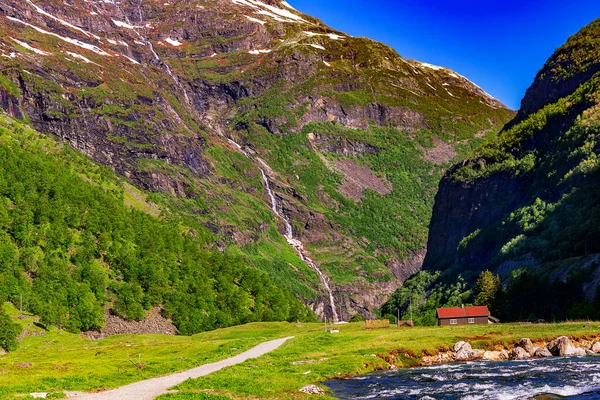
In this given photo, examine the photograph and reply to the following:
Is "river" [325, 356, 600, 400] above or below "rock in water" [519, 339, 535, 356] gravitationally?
below

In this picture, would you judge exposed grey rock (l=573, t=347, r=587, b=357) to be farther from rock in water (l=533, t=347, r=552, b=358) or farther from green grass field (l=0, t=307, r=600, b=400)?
green grass field (l=0, t=307, r=600, b=400)

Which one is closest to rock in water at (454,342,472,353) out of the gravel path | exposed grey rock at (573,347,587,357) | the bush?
exposed grey rock at (573,347,587,357)

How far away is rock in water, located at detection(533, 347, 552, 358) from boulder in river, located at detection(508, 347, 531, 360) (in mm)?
1148

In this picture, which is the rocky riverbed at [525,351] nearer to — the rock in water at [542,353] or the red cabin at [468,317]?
the rock in water at [542,353]

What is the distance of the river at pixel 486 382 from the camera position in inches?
1913

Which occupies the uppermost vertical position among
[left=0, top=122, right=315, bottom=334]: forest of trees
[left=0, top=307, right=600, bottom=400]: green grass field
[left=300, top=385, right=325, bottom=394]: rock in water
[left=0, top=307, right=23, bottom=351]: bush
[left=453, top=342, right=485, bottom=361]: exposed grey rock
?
[left=0, top=122, right=315, bottom=334]: forest of trees

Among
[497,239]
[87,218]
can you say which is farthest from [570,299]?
[87,218]

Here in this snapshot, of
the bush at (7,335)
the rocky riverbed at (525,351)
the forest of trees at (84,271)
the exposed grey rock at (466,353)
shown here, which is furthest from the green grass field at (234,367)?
the forest of trees at (84,271)

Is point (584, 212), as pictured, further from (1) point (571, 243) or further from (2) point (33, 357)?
(2) point (33, 357)

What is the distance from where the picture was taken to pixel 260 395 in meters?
45.5

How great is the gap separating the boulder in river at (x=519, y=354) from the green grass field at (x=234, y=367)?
5.74 meters

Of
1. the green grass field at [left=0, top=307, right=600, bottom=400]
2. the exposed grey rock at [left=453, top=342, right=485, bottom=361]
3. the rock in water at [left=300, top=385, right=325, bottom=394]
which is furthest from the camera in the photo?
the exposed grey rock at [left=453, top=342, right=485, bottom=361]

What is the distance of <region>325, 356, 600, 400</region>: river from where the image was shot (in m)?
48.6

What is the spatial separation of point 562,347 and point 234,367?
140 ft
